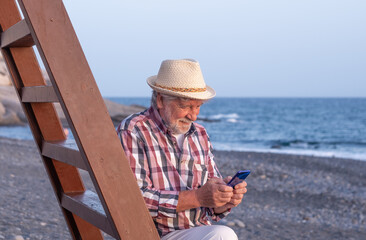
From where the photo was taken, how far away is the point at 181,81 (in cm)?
289

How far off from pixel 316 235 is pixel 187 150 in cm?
508

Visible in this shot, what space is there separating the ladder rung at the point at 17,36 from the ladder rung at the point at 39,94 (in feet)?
0.70

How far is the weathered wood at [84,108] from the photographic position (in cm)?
189

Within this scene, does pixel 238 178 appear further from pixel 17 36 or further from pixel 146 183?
pixel 17 36

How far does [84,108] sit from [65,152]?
41 cm

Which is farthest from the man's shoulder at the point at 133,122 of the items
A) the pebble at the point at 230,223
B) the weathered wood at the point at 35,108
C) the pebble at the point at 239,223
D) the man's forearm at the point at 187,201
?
the pebble at the point at 239,223

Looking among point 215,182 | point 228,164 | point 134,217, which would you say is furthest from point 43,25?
point 228,164

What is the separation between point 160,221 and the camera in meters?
2.79

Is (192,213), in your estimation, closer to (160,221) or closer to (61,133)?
(160,221)

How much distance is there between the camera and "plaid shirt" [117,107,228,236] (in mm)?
2705

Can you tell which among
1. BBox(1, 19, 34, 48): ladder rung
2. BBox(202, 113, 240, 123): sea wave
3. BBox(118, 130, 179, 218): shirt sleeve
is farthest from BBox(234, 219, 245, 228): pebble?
BBox(202, 113, 240, 123): sea wave

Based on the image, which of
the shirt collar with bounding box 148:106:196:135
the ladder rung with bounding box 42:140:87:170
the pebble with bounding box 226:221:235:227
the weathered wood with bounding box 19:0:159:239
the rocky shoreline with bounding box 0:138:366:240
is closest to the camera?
the weathered wood with bounding box 19:0:159:239

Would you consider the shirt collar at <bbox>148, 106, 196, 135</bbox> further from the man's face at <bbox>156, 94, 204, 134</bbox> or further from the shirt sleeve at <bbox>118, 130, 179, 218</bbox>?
the shirt sleeve at <bbox>118, 130, 179, 218</bbox>

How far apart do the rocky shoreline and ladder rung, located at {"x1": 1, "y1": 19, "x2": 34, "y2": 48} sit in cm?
323
